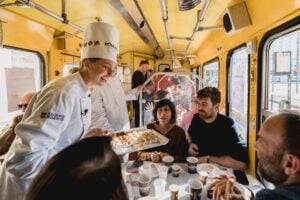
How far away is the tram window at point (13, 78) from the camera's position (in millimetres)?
2918

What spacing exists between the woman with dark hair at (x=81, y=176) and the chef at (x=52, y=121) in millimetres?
761

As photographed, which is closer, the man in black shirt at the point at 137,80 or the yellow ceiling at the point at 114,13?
the yellow ceiling at the point at 114,13

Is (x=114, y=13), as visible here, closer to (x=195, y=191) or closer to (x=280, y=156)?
(x=195, y=191)

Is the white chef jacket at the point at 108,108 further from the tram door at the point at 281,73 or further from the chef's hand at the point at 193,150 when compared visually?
the tram door at the point at 281,73

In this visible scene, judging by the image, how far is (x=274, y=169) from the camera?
115 centimetres

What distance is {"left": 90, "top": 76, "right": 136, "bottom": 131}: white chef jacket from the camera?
2.54 meters

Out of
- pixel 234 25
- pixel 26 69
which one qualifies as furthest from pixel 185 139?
pixel 26 69

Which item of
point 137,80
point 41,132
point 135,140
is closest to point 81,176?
point 41,132

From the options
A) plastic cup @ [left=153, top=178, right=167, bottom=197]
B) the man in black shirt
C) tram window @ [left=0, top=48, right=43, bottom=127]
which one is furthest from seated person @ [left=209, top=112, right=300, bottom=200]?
the man in black shirt

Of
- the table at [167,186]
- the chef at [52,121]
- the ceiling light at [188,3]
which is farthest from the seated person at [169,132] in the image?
the ceiling light at [188,3]

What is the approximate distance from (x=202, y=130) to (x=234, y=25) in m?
1.26

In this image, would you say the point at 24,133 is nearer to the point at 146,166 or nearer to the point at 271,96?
the point at 146,166

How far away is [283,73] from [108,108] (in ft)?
5.75

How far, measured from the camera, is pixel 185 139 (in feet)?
8.52
